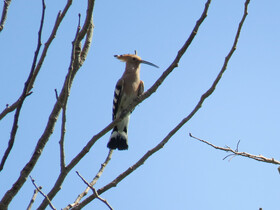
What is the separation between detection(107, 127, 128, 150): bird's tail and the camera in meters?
5.86

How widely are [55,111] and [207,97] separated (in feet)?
2.23

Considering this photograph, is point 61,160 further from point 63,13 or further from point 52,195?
point 63,13

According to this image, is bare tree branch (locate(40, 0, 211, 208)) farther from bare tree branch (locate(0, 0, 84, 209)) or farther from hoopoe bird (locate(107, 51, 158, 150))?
hoopoe bird (locate(107, 51, 158, 150))

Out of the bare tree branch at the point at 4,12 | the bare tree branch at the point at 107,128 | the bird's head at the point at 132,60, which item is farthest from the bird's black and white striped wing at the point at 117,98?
the bare tree branch at the point at 107,128

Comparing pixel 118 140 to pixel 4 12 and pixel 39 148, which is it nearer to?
pixel 4 12

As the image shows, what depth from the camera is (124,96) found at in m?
6.06

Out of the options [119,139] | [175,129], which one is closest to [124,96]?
[119,139]

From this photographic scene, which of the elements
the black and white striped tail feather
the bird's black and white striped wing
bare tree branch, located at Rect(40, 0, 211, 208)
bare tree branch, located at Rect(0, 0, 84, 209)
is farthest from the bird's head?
bare tree branch, located at Rect(0, 0, 84, 209)

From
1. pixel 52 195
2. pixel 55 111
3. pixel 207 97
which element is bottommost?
pixel 52 195

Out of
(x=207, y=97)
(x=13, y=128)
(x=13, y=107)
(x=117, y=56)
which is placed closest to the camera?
(x=13, y=128)

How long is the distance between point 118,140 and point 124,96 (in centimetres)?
58

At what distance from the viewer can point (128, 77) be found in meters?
6.25

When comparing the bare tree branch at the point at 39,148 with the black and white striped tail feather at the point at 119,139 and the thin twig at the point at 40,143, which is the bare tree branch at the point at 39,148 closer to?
the thin twig at the point at 40,143

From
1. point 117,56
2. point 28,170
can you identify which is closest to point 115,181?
point 28,170
